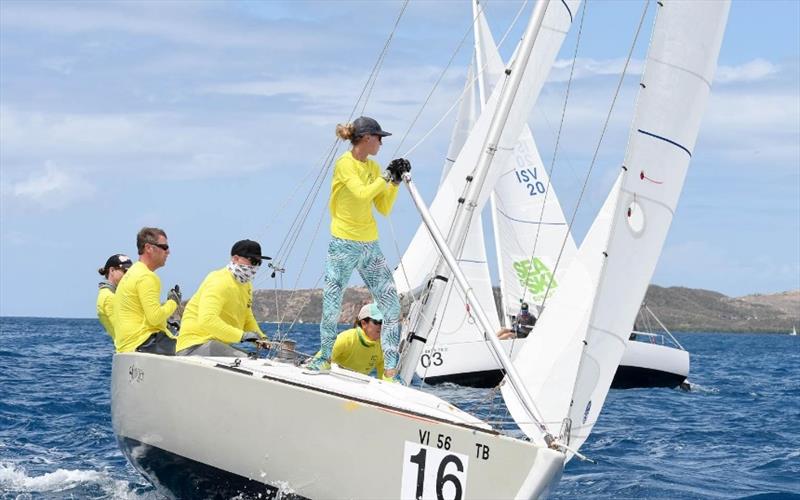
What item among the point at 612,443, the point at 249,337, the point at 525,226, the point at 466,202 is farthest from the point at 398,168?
the point at 525,226

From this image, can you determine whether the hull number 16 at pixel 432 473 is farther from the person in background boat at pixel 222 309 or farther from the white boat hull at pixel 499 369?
the white boat hull at pixel 499 369

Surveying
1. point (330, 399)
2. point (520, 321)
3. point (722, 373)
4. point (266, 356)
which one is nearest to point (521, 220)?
point (520, 321)

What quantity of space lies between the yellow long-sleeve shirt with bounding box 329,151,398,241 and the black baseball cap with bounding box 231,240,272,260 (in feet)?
1.52

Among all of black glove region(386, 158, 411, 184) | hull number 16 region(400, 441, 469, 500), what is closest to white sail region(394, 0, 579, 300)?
black glove region(386, 158, 411, 184)

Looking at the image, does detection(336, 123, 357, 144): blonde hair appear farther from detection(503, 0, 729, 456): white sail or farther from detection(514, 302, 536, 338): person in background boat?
detection(514, 302, 536, 338): person in background boat

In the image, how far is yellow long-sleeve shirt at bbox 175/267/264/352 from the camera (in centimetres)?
710

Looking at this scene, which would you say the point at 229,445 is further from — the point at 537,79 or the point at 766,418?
the point at 766,418

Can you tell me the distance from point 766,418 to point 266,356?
31.0ft

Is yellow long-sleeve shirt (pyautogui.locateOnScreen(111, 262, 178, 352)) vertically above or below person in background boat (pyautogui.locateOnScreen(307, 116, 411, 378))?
below

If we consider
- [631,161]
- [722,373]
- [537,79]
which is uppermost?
[537,79]

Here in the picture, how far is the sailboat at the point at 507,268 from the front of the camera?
730 inches

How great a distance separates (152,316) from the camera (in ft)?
23.9

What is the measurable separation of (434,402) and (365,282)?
1.07 meters

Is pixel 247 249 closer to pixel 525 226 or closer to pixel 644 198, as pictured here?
pixel 644 198
